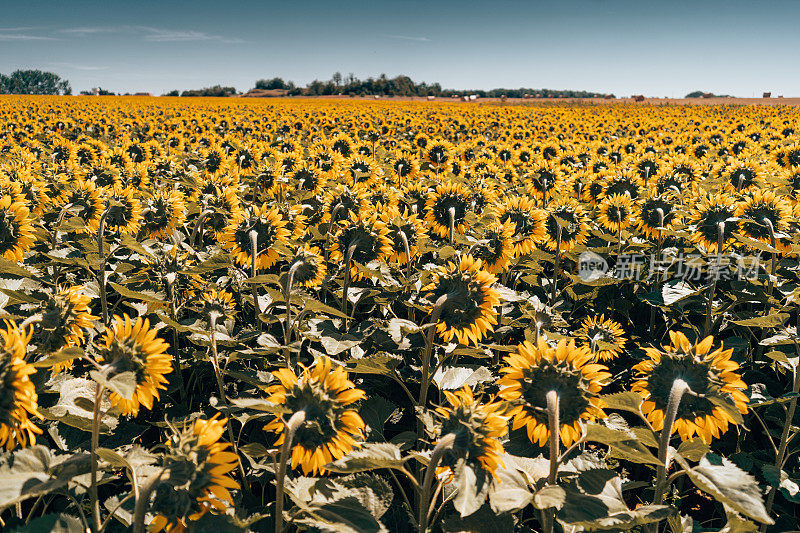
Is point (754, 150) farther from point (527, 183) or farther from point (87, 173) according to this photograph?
point (87, 173)

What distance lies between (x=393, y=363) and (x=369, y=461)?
0.89m

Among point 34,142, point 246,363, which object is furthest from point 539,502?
point 34,142

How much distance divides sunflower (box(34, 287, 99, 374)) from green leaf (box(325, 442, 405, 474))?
1.14 m

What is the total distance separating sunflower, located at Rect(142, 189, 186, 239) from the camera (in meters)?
4.26

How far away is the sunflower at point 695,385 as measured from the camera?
1826mm

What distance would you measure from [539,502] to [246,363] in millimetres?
2274

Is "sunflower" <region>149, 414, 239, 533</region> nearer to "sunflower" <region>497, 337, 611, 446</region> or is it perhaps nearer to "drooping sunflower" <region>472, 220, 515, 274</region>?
"sunflower" <region>497, 337, 611, 446</region>

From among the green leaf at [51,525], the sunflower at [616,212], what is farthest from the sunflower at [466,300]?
the sunflower at [616,212]

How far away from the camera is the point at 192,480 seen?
4.55 feet

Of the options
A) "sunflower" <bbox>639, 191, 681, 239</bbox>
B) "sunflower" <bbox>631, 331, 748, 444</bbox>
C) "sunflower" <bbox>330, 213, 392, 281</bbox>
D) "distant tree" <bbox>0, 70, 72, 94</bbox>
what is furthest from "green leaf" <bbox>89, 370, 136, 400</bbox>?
"distant tree" <bbox>0, 70, 72, 94</bbox>

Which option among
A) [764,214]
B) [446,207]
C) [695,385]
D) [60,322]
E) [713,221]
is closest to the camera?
[695,385]

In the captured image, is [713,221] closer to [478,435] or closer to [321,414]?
[478,435]

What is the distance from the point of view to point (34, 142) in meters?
10.8

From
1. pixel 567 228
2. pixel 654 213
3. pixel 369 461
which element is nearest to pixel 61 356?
pixel 369 461
